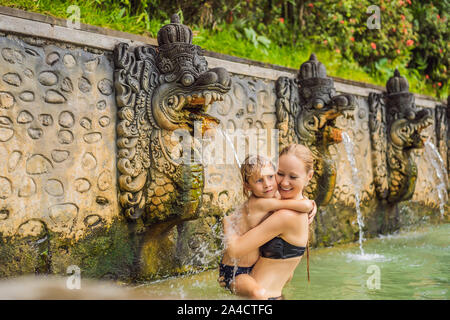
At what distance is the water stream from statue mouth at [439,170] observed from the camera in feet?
24.7

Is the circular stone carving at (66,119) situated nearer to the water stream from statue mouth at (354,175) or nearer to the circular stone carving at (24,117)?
the circular stone carving at (24,117)

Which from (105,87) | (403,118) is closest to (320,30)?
(403,118)

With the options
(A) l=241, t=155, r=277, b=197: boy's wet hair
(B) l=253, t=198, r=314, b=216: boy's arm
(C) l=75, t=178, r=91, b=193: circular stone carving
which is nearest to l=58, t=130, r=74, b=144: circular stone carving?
(C) l=75, t=178, r=91, b=193: circular stone carving

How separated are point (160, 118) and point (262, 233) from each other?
5.22ft

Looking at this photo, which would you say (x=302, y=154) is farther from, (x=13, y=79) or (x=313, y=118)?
(x=313, y=118)

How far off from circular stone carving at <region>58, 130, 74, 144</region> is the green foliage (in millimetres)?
1232

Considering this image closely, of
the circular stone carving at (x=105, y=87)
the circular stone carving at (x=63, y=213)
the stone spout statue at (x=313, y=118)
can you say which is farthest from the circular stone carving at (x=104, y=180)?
the stone spout statue at (x=313, y=118)

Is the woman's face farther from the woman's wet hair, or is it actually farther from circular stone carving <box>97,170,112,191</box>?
circular stone carving <box>97,170,112,191</box>

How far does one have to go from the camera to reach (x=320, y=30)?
7.50 m

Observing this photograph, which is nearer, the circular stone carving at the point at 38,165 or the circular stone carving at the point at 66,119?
the circular stone carving at the point at 38,165

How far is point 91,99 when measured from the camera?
3.71 m

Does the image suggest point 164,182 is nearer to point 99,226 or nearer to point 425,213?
point 99,226

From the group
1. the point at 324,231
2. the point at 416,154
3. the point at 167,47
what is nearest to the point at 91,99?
the point at 167,47

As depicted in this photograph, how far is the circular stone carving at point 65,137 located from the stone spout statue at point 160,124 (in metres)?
0.38
